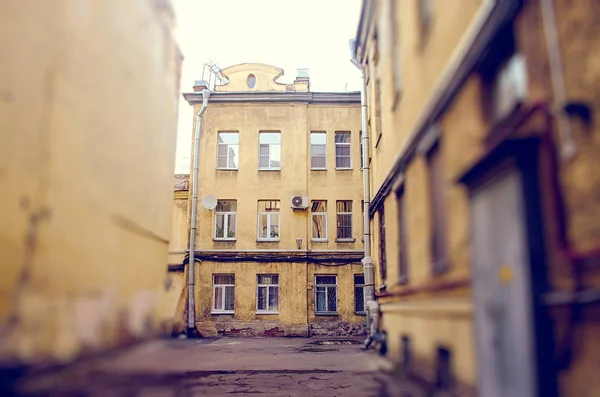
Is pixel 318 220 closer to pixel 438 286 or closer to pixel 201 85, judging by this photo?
pixel 201 85

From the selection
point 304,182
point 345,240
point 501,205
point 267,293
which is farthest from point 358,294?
point 501,205

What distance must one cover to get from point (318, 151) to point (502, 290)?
49.6 feet

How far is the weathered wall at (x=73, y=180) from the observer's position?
623 millimetres

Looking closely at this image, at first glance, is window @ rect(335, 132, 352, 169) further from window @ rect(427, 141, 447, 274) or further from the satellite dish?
window @ rect(427, 141, 447, 274)

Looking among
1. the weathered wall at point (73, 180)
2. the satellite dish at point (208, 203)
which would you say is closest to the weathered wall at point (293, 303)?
the satellite dish at point (208, 203)

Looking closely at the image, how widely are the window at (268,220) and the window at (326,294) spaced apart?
6.16 feet

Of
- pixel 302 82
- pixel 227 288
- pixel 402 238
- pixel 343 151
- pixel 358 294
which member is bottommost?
pixel 402 238

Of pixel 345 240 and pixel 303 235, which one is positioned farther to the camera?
pixel 345 240

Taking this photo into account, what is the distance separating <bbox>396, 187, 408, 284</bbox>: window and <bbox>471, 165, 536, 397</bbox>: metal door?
0.25m

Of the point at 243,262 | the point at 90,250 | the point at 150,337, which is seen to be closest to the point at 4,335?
the point at 90,250

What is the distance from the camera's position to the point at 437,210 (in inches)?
30.1

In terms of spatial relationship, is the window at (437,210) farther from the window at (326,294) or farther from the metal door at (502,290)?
the window at (326,294)

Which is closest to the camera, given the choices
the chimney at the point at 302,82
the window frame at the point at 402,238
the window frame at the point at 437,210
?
the window frame at the point at 437,210

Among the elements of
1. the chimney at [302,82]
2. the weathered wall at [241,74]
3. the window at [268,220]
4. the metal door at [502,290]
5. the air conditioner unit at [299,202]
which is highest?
the chimney at [302,82]
